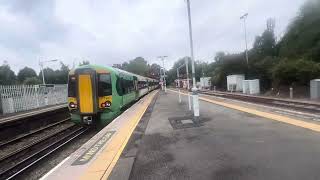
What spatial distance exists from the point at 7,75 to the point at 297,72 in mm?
81793

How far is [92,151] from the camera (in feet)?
34.3

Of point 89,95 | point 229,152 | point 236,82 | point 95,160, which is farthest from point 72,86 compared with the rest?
point 236,82

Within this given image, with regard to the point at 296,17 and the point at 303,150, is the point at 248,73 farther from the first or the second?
the point at 303,150

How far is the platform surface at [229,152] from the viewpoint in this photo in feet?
22.3

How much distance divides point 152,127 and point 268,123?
4078mm

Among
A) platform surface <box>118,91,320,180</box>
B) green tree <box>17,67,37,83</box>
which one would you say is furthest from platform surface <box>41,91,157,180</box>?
green tree <box>17,67,37,83</box>

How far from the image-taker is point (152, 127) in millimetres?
14266

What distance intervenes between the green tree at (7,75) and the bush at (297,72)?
6956cm

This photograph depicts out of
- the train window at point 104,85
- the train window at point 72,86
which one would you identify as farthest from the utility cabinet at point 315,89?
the train window at point 72,86

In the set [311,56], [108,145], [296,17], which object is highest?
[296,17]

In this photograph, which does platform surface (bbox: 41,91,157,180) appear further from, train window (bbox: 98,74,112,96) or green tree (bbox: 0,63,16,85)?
green tree (bbox: 0,63,16,85)

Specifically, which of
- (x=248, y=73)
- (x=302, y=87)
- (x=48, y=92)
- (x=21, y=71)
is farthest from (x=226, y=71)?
(x=21, y=71)

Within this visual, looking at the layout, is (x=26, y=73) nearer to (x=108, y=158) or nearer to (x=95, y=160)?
(x=95, y=160)

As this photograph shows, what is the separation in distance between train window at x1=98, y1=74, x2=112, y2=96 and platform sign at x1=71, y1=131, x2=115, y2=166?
4.94m
